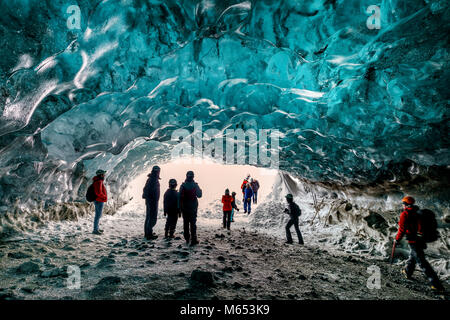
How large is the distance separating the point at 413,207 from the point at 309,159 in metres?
3.60

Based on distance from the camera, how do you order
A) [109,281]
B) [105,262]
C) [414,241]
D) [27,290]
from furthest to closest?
[414,241] < [105,262] < [109,281] < [27,290]

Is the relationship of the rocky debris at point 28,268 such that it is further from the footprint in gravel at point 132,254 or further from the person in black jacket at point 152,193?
the person in black jacket at point 152,193

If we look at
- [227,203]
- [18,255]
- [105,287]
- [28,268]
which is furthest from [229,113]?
[18,255]

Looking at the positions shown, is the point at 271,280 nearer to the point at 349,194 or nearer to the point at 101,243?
the point at 101,243

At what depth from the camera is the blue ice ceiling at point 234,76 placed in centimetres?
299

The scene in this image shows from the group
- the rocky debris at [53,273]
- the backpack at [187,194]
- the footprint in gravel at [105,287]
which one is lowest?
the footprint in gravel at [105,287]

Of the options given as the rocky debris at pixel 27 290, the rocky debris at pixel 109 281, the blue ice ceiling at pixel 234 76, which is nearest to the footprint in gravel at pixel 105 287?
the rocky debris at pixel 109 281

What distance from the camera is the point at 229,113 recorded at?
5805 millimetres

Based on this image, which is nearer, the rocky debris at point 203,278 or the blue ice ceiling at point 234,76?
Result: the rocky debris at point 203,278

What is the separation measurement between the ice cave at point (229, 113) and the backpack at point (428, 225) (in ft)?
3.05

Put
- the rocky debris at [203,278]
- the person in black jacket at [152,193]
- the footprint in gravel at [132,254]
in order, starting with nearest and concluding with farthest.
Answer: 1. the rocky debris at [203,278]
2. the footprint in gravel at [132,254]
3. the person in black jacket at [152,193]

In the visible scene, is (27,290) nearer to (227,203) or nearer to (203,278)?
(203,278)

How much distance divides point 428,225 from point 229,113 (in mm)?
4796

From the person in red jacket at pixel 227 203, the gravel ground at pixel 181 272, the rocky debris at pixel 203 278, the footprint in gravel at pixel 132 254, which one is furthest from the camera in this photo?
the person in red jacket at pixel 227 203
